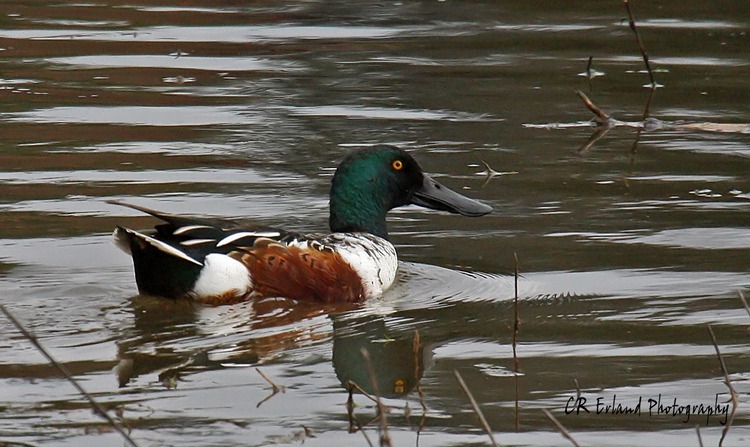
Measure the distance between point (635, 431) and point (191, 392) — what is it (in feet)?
5.27

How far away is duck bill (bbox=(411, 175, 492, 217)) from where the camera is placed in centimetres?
784

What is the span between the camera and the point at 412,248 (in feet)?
26.1

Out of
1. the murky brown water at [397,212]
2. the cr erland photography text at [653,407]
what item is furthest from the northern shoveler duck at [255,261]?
the cr erland photography text at [653,407]

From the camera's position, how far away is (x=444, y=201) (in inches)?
311

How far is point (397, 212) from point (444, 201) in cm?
91

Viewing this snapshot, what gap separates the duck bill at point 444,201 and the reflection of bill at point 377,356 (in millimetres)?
1230

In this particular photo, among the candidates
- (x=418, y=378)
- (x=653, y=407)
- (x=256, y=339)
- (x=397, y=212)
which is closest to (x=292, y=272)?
(x=256, y=339)

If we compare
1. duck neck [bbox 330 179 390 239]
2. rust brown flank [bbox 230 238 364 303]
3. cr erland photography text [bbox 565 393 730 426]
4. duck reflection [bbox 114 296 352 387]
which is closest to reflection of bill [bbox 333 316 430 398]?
duck reflection [bbox 114 296 352 387]

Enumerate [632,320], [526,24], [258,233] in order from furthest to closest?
[526,24] < [258,233] < [632,320]

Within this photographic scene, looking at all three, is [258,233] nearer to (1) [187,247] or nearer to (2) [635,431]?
(1) [187,247]

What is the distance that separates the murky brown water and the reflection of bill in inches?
0.8

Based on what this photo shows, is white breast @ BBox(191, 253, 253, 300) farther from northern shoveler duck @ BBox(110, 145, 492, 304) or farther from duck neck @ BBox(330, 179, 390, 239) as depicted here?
duck neck @ BBox(330, 179, 390, 239)

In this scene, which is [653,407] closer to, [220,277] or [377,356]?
[377,356]

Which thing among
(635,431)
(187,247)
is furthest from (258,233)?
(635,431)
